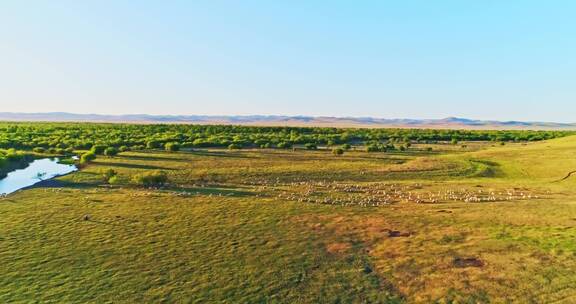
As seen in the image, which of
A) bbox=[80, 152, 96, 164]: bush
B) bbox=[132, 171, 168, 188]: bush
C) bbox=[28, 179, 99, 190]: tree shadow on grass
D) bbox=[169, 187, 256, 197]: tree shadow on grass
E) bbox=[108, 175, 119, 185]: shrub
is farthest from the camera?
bbox=[80, 152, 96, 164]: bush

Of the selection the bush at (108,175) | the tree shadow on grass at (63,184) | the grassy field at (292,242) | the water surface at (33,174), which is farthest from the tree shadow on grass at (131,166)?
the tree shadow on grass at (63,184)

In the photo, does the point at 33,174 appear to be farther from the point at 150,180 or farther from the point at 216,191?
the point at 216,191

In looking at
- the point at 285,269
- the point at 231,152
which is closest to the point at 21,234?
the point at 285,269

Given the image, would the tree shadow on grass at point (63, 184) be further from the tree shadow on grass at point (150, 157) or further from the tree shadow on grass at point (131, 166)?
the tree shadow on grass at point (150, 157)

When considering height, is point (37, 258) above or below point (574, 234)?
below

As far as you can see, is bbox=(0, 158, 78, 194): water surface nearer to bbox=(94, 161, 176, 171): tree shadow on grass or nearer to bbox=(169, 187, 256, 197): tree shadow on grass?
bbox=(94, 161, 176, 171): tree shadow on grass

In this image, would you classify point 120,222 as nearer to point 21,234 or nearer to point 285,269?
point 21,234

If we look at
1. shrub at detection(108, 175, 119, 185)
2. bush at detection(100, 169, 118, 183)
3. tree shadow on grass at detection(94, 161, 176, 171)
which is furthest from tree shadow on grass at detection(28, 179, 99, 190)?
tree shadow on grass at detection(94, 161, 176, 171)
